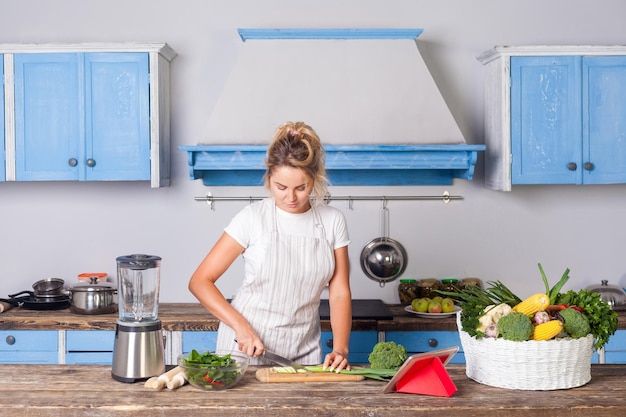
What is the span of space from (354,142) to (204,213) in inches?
40.0

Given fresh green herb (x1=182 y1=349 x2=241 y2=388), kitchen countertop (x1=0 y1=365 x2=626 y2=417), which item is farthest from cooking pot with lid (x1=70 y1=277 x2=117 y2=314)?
fresh green herb (x1=182 y1=349 x2=241 y2=388)

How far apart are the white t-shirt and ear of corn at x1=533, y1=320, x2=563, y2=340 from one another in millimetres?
921

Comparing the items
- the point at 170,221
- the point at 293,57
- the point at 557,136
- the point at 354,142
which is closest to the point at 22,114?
the point at 170,221

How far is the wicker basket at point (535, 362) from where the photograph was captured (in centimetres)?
230

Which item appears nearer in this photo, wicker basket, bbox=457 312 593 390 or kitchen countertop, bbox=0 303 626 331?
wicker basket, bbox=457 312 593 390

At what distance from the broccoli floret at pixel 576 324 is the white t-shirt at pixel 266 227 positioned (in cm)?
96

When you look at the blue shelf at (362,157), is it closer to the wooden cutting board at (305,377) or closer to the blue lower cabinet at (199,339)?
the blue lower cabinet at (199,339)

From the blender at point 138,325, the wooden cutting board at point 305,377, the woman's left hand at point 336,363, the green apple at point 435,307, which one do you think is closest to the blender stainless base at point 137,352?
the blender at point 138,325

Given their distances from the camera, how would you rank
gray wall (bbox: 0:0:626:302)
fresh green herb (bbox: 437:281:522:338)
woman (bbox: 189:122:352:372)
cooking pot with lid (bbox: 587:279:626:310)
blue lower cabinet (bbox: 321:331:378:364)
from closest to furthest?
fresh green herb (bbox: 437:281:522:338) → woman (bbox: 189:122:352:372) → blue lower cabinet (bbox: 321:331:378:364) → cooking pot with lid (bbox: 587:279:626:310) → gray wall (bbox: 0:0:626:302)

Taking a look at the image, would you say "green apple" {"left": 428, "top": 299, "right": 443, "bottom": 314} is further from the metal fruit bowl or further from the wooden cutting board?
the metal fruit bowl

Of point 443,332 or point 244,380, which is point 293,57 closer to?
point 443,332

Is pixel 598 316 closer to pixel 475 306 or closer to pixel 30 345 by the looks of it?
pixel 475 306

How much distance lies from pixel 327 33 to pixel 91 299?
1.89 meters

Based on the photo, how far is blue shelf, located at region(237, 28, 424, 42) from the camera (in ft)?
13.9
